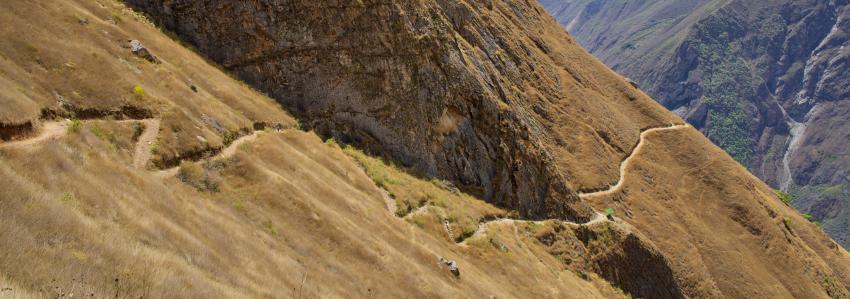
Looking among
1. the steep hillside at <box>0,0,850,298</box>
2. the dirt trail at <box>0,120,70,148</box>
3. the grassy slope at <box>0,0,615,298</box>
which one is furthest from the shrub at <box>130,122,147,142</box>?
the dirt trail at <box>0,120,70,148</box>

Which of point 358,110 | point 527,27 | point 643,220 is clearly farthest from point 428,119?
point 527,27

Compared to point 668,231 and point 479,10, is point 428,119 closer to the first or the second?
point 479,10

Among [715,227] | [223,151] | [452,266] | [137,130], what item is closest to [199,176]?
[137,130]

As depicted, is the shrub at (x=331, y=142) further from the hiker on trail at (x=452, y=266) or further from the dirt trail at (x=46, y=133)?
the dirt trail at (x=46, y=133)

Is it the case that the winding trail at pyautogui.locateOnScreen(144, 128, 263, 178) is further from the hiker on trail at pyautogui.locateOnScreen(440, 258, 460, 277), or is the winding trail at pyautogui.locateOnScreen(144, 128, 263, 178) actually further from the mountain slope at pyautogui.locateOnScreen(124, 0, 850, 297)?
the hiker on trail at pyautogui.locateOnScreen(440, 258, 460, 277)

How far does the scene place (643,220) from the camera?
193 feet

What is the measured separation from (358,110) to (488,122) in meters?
10.1

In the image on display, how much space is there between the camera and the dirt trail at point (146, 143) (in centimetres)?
1864

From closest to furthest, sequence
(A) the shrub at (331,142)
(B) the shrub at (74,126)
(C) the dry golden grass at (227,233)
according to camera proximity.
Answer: (C) the dry golden grass at (227,233)
(B) the shrub at (74,126)
(A) the shrub at (331,142)

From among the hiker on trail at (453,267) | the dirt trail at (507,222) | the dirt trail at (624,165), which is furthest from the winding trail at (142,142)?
the dirt trail at (624,165)

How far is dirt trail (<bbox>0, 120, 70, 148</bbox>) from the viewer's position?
45.7 feet

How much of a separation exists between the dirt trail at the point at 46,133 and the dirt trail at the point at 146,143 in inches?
85.3

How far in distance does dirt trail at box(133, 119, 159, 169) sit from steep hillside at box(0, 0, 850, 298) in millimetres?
97

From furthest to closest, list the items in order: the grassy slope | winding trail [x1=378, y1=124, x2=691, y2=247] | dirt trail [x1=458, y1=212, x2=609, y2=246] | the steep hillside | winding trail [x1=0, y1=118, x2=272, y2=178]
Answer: dirt trail [x1=458, y1=212, x2=609, y2=246] → winding trail [x1=378, y1=124, x2=691, y2=247] → winding trail [x1=0, y1=118, x2=272, y2=178] → the steep hillside → the grassy slope
